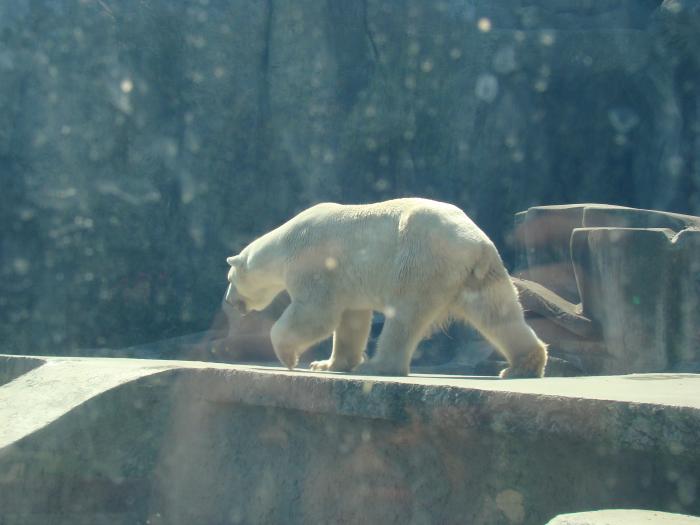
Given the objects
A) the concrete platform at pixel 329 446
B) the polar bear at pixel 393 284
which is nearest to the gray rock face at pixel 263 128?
the polar bear at pixel 393 284

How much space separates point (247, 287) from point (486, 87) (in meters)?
8.24

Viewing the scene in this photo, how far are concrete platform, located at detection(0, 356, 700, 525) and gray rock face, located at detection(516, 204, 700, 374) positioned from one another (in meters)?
3.50

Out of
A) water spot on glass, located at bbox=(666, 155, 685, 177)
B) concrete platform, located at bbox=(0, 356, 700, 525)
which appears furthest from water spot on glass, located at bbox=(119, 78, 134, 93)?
concrete platform, located at bbox=(0, 356, 700, 525)

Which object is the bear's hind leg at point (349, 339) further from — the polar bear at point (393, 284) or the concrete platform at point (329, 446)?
the concrete platform at point (329, 446)

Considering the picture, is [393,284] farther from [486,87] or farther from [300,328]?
[486,87]

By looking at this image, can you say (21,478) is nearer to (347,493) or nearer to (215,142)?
(347,493)

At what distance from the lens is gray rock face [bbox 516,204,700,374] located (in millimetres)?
7191

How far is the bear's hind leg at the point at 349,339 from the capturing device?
523 centimetres

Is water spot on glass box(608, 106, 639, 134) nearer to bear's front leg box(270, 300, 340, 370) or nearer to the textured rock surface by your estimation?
bear's front leg box(270, 300, 340, 370)

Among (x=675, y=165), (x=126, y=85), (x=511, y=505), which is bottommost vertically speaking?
(x=511, y=505)

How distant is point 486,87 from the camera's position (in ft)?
43.1

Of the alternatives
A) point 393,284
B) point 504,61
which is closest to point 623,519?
point 393,284

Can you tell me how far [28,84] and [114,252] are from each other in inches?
97.9

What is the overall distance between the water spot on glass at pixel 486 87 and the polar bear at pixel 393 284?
27.7 ft
